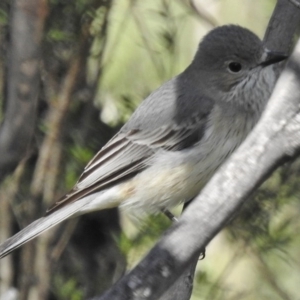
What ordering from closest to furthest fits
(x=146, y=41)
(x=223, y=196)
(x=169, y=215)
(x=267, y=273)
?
(x=223, y=196)
(x=169, y=215)
(x=146, y=41)
(x=267, y=273)

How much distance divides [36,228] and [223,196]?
192 centimetres

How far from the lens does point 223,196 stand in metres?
2.25

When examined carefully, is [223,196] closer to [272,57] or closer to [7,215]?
[272,57]

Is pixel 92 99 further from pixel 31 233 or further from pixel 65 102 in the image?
pixel 31 233

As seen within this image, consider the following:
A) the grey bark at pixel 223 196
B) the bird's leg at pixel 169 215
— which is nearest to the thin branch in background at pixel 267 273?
the bird's leg at pixel 169 215

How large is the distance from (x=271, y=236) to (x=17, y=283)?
5.21 feet

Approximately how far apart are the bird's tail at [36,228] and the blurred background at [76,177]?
1.17 feet

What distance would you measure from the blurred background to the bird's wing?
Answer: 0.15 m

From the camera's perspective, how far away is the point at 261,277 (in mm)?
5242

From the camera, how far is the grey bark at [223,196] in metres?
2.22

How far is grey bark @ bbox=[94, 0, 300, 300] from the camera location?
2221mm

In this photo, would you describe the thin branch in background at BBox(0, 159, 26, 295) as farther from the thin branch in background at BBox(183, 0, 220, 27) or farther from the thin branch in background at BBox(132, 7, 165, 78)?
the thin branch in background at BBox(183, 0, 220, 27)

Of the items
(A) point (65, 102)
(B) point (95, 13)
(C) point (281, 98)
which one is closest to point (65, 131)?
(A) point (65, 102)

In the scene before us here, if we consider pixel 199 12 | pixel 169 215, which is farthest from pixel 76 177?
pixel 199 12
